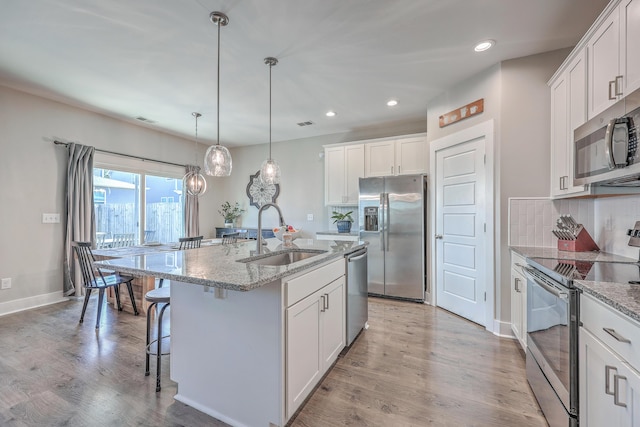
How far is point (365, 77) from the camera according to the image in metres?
3.09

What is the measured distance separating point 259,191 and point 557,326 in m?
5.26

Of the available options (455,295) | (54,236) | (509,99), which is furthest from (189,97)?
(455,295)

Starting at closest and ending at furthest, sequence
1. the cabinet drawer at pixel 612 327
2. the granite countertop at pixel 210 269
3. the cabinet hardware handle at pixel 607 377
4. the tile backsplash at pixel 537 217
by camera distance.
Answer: the cabinet drawer at pixel 612 327 → the cabinet hardware handle at pixel 607 377 → the granite countertop at pixel 210 269 → the tile backsplash at pixel 537 217

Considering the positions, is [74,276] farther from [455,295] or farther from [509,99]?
[509,99]

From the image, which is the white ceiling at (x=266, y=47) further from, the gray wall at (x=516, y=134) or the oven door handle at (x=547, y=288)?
the oven door handle at (x=547, y=288)

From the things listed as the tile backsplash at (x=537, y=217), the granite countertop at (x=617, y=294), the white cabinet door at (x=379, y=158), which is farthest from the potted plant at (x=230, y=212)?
the granite countertop at (x=617, y=294)

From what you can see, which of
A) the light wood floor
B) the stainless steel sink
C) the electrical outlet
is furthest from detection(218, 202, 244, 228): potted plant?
the stainless steel sink

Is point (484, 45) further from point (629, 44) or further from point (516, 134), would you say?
point (629, 44)

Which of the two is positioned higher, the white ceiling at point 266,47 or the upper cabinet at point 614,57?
the white ceiling at point 266,47

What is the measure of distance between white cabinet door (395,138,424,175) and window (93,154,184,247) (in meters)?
4.18

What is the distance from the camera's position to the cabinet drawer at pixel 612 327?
37.2 inches

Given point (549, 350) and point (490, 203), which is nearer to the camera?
point (549, 350)

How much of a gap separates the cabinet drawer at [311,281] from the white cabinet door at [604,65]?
6.62 ft

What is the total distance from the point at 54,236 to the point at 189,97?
2.64 metres
